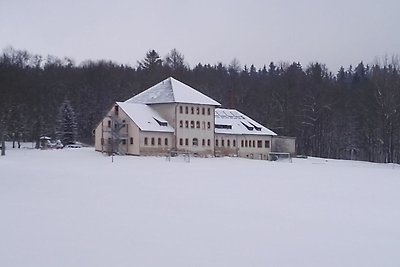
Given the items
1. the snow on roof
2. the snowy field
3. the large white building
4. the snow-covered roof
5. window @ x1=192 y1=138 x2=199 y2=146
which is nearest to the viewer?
the snowy field

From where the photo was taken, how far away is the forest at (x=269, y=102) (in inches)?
3546

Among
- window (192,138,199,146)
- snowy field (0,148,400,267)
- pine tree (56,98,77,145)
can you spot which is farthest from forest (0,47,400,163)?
snowy field (0,148,400,267)

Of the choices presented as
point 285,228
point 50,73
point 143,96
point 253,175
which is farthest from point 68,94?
point 285,228

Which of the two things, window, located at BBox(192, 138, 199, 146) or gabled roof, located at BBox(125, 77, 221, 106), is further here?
gabled roof, located at BBox(125, 77, 221, 106)

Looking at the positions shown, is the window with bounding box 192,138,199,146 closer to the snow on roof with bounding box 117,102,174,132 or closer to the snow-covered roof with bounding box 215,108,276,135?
the snow on roof with bounding box 117,102,174,132

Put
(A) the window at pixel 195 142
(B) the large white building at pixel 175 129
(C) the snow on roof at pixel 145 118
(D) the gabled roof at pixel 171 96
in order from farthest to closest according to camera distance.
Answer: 1. (D) the gabled roof at pixel 171 96
2. (A) the window at pixel 195 142
3. (B) the large white building at pixel 175 129
4. (C) the snow on roof at pixel 145 118

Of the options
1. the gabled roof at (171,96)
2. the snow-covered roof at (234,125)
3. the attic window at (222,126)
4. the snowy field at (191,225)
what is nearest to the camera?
the snowy field at (191,225)

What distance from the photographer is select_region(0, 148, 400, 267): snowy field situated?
48.4ft

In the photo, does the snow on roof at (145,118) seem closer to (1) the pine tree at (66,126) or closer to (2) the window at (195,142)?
(2) the window at (195,142)

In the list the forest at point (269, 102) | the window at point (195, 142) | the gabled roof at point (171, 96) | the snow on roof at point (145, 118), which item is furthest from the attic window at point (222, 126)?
the forest at point (269, 102)

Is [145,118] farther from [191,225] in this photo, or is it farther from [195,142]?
[191,225]

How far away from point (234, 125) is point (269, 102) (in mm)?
25803

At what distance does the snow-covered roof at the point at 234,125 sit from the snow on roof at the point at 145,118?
8046 millimetres

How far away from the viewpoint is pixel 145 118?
69.1 metres
